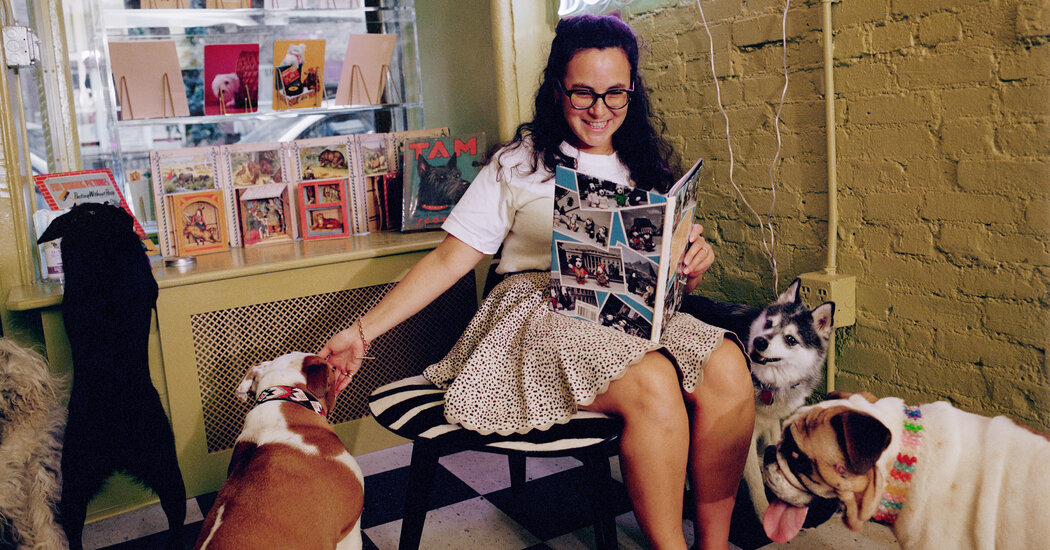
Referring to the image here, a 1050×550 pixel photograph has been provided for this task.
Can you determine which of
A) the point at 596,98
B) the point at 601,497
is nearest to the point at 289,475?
the point at 601,497

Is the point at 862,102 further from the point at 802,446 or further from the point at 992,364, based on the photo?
the point at 802,446

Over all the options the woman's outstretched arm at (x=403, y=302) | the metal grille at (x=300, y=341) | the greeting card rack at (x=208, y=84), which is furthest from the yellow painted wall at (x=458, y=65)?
the woman's outstretched arm at (x=403, y=302)

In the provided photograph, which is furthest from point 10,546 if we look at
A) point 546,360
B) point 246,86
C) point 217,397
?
point 246,86

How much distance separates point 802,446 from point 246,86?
2.26m

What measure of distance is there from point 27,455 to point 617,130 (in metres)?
1.46

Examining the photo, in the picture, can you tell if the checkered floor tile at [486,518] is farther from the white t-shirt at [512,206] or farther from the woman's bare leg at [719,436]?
the white t-shirt at [512,206]

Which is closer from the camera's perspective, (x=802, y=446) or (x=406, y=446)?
(x=802, y=446)

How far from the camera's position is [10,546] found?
4.58ft

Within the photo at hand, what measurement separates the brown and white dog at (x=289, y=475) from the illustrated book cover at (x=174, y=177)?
33.1 inches

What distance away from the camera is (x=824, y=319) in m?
1.65

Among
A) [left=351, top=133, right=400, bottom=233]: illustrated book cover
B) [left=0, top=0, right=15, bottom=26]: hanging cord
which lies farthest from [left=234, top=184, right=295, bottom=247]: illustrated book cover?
[left=0, top=0, right=15, bottom=26]: hanging cord

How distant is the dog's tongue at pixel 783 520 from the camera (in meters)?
1.33

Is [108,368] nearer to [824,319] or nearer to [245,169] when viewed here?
[245,169]

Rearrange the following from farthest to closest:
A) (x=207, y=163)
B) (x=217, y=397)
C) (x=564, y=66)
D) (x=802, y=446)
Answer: (x=207, y=163) < (x=217, y=397) < (x=564, y=66) < (x=802, y=446)
